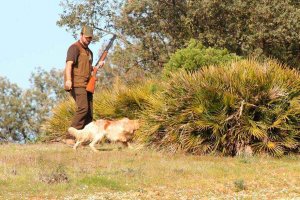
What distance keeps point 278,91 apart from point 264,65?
93 centimetres

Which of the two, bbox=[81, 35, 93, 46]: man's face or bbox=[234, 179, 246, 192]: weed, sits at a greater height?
bbox=[81, 35, 93, 46]: man's face

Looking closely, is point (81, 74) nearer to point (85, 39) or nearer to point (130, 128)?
point (85, 39)

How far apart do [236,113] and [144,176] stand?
4.00m

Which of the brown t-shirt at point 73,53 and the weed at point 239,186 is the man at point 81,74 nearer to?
the brown t-shirt at point 73,53

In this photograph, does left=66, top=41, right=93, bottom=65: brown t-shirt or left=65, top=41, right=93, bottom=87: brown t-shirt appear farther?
left=65, top=41, right=93, bottom=87: brown t-shirt

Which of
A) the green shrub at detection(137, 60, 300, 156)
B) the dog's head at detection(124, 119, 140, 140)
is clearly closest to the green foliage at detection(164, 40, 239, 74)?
the dog's head at detection(124, 119, 140, 140)

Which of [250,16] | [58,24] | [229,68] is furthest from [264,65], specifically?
[58,24]

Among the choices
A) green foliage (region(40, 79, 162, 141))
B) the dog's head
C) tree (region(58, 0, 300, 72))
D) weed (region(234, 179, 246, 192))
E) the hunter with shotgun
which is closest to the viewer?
weed (region(234, 179, 246, 192))

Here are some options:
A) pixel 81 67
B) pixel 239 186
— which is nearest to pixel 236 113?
pixel 81 67

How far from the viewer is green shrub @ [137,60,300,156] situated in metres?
13.0

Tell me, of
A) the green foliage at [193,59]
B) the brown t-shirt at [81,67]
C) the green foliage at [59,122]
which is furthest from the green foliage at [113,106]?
the brown t-shirt at [81,67]

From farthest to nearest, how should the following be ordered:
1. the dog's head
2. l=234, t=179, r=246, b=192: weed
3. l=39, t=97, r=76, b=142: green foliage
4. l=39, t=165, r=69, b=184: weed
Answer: l=39, t=97, r=76, b=142: green foliage
the dog's head
l=39, t=165, r=69, b=184: weed
l=234, t=179, r=246, b=192: weed

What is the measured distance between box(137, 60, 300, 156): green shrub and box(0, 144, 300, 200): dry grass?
0.61m

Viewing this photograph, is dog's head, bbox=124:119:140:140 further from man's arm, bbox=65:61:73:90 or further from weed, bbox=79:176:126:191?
weed, bbox=79:176:126:191
